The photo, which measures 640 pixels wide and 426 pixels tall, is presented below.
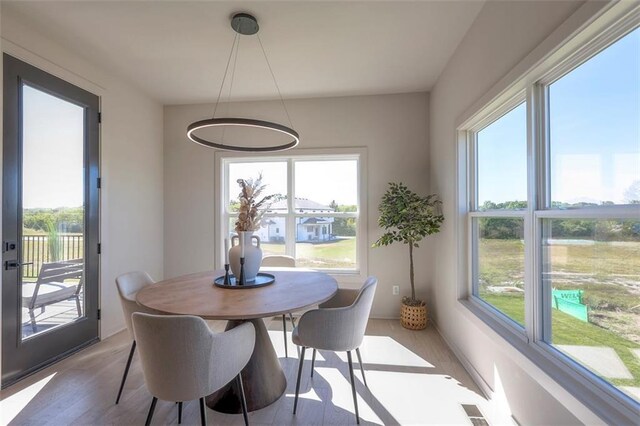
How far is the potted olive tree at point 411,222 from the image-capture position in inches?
117

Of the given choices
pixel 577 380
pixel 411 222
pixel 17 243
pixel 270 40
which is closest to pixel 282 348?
pixel 411 222

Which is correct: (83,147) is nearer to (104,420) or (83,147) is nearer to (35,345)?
(35,345)

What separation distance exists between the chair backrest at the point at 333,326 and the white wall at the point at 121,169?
7.99 feet

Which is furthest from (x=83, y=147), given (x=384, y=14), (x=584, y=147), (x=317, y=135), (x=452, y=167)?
Result: (x=584, y=147)

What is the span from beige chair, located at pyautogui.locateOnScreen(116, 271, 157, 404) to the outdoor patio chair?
875 millimetres

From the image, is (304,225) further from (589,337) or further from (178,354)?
(589,337)

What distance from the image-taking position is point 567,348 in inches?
54.8

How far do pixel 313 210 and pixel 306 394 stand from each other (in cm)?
219

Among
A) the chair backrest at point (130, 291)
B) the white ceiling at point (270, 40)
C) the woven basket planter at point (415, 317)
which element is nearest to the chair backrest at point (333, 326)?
the chair backrest at point (130, 291)

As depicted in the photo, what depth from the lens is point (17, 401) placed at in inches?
75.7

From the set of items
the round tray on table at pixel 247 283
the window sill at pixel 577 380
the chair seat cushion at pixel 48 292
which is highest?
the round tray on table at pixel 247 283

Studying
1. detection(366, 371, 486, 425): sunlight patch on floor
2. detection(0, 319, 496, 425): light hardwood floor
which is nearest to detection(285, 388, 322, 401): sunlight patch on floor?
detection(0, 319, 496, 425): light hardwood floor

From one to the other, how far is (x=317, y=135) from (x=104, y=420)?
3.21 metres

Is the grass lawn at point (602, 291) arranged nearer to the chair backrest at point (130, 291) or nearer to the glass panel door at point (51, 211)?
the chair backrest at point (130, 291)
